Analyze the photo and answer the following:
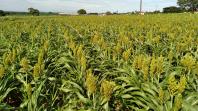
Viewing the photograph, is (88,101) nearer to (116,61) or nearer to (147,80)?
(147,80)

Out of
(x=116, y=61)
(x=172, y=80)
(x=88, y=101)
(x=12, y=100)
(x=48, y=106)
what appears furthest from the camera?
(x=116, y=61)

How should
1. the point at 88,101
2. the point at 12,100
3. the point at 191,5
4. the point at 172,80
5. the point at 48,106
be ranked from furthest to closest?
the point at 191,5, the point at 12,100, the point at 48,106, the point at 88,101, the point at 172,80

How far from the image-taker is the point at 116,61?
5832 mm

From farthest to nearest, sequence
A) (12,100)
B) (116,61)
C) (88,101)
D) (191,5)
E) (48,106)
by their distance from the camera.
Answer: (191,5) < (116,61) < (12,100) < (48,106) < (88,101)

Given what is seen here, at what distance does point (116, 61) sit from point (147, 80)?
1.44 metres

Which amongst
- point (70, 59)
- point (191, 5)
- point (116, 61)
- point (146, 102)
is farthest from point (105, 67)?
point (191, 5)

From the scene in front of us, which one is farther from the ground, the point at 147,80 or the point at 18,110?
the point at 147,80

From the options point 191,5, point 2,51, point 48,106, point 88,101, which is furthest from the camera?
point 191,5

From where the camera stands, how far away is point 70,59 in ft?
20.9

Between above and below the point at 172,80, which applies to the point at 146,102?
below

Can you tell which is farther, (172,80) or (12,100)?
(12,100)

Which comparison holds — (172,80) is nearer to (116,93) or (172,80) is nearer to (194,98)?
(194,98)

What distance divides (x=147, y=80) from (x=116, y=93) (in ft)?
1.42

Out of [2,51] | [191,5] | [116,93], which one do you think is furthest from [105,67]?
[191,5]
